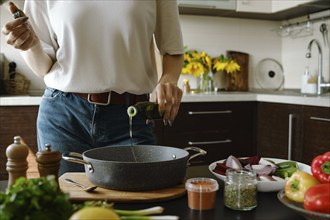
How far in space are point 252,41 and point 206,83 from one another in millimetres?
647

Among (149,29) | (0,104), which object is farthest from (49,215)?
(0,104)

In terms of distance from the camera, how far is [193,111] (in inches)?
112

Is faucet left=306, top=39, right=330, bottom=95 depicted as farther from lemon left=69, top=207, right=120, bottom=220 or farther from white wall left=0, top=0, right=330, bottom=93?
lemon left=69, top=207, right=120, bottom=220

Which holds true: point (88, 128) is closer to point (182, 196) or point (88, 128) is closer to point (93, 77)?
point (93, 77)

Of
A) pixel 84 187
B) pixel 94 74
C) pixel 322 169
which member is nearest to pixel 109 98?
pixel 94 74

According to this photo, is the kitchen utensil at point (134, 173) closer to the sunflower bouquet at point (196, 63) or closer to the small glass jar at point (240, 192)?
the small glass jar at point (240, 192)

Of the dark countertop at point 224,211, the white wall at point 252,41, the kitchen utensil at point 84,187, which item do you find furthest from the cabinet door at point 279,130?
the kitchen utensil at point 84,187

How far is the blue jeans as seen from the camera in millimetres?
1193

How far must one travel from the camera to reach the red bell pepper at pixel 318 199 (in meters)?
0.71

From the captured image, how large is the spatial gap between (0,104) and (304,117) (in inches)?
71.5

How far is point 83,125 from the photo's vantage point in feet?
3.95

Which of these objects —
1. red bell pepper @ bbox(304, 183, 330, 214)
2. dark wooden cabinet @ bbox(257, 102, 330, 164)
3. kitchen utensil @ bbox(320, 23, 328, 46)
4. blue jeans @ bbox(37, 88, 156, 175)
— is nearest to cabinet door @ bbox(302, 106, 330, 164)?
dark wooden cabinet @ bbox(257, 102, 330, 164)

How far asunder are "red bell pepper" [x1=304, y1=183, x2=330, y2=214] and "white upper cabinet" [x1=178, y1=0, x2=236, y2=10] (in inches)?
96.8

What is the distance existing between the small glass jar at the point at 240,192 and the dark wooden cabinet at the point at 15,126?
1.93 meters
